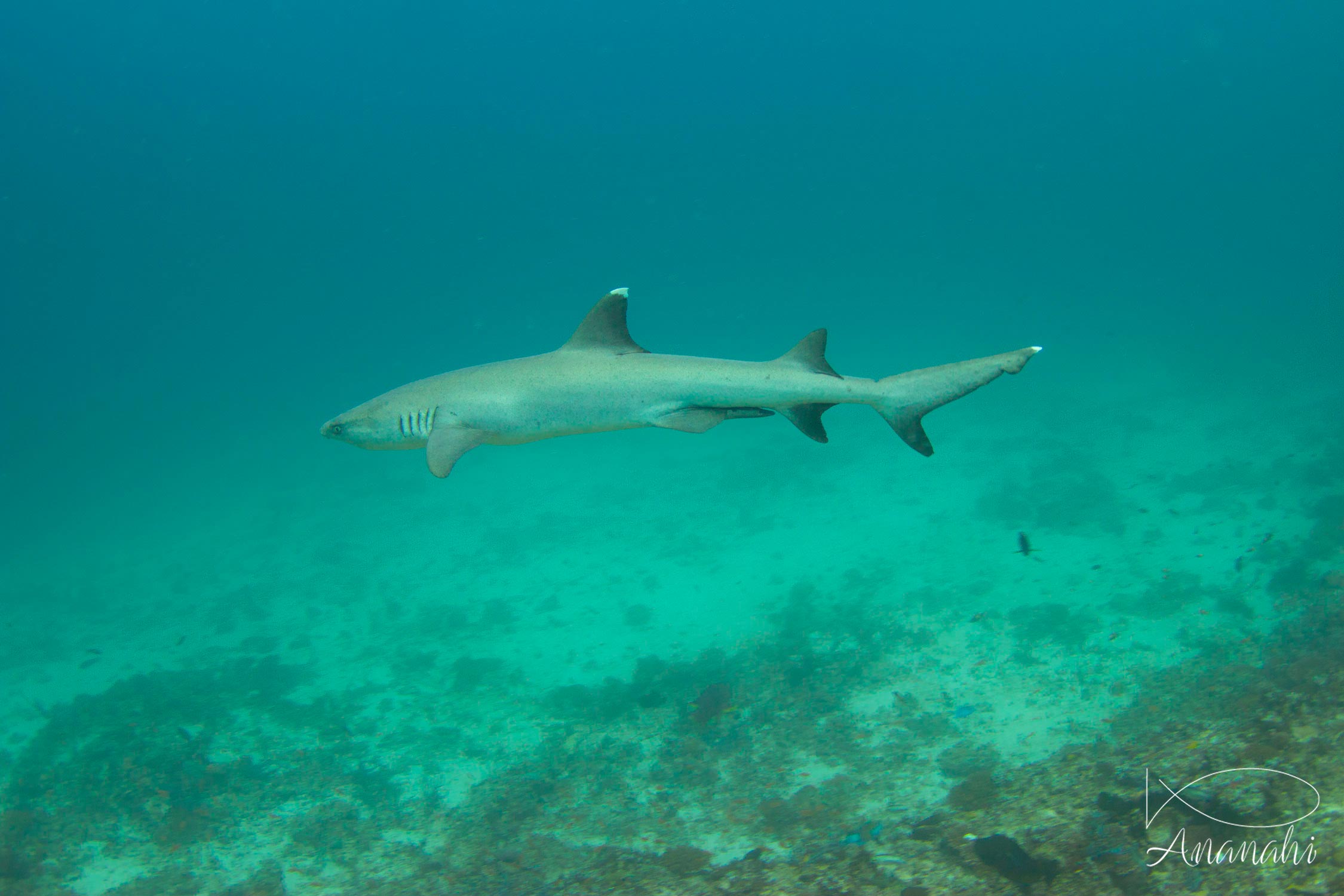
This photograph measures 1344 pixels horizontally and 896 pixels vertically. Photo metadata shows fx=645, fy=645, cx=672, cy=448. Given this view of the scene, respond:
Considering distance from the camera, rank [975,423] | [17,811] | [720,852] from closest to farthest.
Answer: [720,852]
[17,811]
[975,423]

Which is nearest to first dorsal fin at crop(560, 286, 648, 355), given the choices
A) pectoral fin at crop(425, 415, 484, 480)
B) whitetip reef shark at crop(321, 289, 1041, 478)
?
whitetip reef shark at crop(321, 289, 1041, 478)

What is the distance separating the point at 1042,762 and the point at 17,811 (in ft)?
38.8

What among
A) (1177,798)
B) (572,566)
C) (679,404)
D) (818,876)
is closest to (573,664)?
(572,566)

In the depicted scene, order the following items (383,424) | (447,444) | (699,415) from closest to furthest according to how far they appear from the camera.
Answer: (447,444) < (699,415) < (383,424)

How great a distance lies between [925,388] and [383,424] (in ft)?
13.2

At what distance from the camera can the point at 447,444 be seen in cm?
469

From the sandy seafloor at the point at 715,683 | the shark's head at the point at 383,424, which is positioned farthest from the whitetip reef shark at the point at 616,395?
the sandy seafloor at the point at 715,683

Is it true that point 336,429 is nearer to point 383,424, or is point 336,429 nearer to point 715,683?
→ point 383,424

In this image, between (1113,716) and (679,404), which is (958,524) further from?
(679,404)

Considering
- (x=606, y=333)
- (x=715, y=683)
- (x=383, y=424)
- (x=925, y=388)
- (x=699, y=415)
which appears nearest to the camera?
(x=925, y=388)

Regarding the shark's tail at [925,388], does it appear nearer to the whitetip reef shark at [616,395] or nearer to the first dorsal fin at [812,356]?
the whitetip reef shark at [616,395]

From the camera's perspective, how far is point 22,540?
26.4m

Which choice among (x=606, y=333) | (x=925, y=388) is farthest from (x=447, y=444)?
(x=925, y=388)

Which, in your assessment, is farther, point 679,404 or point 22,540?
point 22,540
